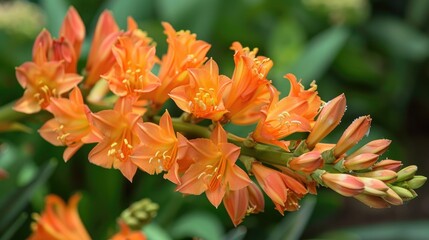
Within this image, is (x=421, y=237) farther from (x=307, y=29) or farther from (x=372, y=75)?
(x=307, y=29)

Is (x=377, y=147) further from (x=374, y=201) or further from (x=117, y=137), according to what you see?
(x=117, y=137)

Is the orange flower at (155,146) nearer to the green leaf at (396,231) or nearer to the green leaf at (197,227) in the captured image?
the green leaf at (197,227)

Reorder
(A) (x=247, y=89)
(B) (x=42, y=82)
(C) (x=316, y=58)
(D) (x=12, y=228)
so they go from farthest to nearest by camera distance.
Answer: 1. (C) (x=316, y=58)
2. (D) (x=12, y=228)
3. (B) (x=42, y=82)
4. (A) (x=247, y=89)

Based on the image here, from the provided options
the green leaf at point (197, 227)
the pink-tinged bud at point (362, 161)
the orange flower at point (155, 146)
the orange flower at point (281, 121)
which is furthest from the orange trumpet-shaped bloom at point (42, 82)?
the green leaf at point (197, 227)

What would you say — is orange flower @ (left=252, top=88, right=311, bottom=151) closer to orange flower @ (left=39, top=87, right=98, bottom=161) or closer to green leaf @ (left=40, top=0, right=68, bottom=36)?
orange flower @ (left=39, top=87, right=98, bottom=161)

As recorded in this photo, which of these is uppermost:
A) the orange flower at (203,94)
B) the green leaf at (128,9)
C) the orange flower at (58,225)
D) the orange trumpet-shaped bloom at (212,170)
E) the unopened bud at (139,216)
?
the orange flower at (203,94)

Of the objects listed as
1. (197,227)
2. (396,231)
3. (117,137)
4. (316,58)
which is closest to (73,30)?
(117,137)
